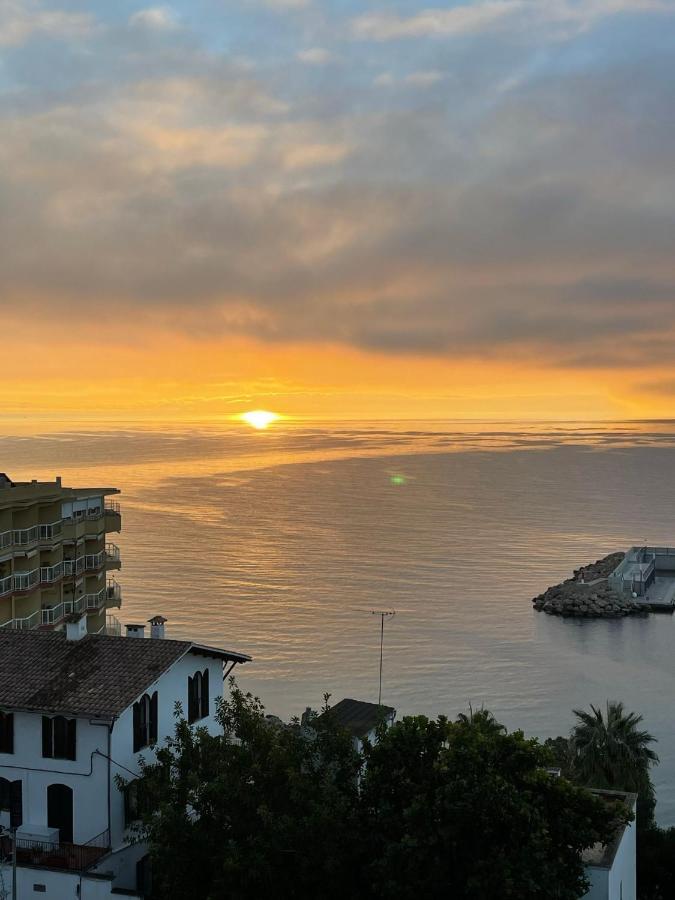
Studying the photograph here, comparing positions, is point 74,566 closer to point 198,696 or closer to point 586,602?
point 198,696

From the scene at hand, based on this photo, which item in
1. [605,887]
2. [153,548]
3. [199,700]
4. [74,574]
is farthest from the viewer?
[153,548]

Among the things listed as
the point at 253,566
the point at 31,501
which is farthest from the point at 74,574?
the point at 253,566

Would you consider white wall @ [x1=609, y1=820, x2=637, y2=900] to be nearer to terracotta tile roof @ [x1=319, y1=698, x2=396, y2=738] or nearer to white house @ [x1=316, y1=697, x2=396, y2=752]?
white house @ [x1=316, y1=697, x2=396, y2=752]

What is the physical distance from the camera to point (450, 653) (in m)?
70.7

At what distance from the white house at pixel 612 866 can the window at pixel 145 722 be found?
12.0 metres

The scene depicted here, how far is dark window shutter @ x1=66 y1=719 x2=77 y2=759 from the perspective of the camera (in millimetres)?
25594

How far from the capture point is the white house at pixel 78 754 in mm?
24250

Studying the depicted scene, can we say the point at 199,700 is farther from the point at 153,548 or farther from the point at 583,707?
the point at 153,548

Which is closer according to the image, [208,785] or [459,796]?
[459,796]

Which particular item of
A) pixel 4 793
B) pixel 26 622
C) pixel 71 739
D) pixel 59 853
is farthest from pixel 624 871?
pixel 26 622

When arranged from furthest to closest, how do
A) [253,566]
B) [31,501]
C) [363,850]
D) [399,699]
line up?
1. [253,566]
2. [399,699]
3. [31,501]
4. [363,850]

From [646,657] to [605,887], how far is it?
178 ft

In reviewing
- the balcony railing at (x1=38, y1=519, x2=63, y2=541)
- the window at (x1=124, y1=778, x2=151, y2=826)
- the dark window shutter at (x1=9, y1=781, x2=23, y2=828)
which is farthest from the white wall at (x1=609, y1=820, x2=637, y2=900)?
the balcony railing at (x1=38, y1=519, x2=63, y2=541)

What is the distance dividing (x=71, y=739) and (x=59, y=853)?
2829mm
